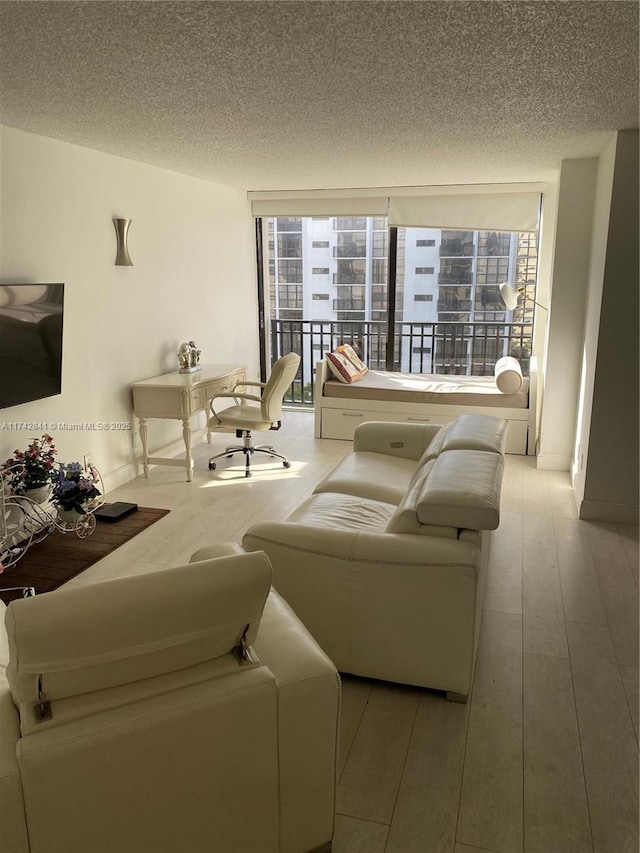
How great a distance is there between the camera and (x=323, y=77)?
253cm

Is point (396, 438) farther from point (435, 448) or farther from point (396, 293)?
point (396, 293)

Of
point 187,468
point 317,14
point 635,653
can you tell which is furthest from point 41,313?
point 635,653

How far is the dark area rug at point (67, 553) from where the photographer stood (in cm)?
329

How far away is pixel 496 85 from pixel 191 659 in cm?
243

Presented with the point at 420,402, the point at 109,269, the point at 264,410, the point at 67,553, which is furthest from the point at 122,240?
the point at 420,402

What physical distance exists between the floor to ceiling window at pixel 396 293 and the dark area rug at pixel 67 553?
11.9ft

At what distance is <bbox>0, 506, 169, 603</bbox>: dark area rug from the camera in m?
3.29

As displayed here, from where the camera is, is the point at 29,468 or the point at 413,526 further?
the point at 29,468

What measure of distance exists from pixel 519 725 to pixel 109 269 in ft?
12.0

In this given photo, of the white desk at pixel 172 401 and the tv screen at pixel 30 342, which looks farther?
the white desk at pixel 172 401

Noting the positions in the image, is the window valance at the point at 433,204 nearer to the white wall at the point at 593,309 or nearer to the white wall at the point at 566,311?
the white wall at the point at 566,311

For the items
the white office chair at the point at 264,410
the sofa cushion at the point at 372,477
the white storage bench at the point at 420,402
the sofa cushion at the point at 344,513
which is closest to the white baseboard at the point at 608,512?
the sofa cushion at the point at 372,477

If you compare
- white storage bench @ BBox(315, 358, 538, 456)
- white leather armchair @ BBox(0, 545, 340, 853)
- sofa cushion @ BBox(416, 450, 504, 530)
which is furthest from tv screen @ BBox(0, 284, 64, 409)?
white storage bench @ BBox(315, 358, 538, 456)

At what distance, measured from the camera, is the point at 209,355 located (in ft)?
19.6
